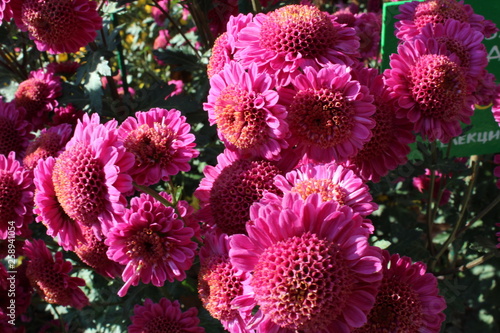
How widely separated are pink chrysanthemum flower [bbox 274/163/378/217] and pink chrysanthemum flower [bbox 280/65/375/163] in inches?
3.5

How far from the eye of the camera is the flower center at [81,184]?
117 centimetres

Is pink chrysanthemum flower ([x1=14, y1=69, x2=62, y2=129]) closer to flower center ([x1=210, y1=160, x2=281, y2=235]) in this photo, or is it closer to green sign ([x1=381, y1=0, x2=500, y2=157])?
flower center ([x1=210, y1=160, x2=281, y2=235])

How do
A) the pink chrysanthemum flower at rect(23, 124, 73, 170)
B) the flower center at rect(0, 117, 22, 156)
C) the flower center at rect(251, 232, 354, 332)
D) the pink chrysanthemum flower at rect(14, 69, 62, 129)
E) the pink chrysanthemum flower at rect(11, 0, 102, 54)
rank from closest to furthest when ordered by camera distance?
the flower center at rect(251, 232, 354, 332) < the pink chrysanthemum flower at rect(23, 124, 73, 170) < the pink chrysanthemum flower at rect(11, 0, 102, 54) < the flower center at rect(0, 117, 22, 156) < the pink chrysanthemum flower at rect(14, 69, 62, 129)

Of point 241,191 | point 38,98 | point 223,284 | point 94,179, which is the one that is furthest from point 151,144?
point 38,98

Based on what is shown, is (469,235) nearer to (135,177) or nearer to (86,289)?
(135,177)

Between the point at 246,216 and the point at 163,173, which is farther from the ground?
the point at 163,173

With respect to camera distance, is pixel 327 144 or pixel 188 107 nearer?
pixel 327 144

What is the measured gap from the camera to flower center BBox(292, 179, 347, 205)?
1.05 meters

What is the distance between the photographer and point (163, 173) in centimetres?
126

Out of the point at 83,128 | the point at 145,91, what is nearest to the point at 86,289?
the point at 145,91

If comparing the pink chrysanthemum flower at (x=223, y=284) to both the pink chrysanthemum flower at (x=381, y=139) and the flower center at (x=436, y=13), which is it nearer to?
the pink chrysanthemum flower at (x=381, y=139)

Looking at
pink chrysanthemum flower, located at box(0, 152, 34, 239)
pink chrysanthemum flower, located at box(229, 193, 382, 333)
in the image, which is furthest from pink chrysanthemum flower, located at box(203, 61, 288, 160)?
pink chrysanthemum flower, located at box(0, 152, 34, 239)

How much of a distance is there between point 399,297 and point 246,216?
1.38 feet

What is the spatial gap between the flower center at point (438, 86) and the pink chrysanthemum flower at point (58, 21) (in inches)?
52.7
